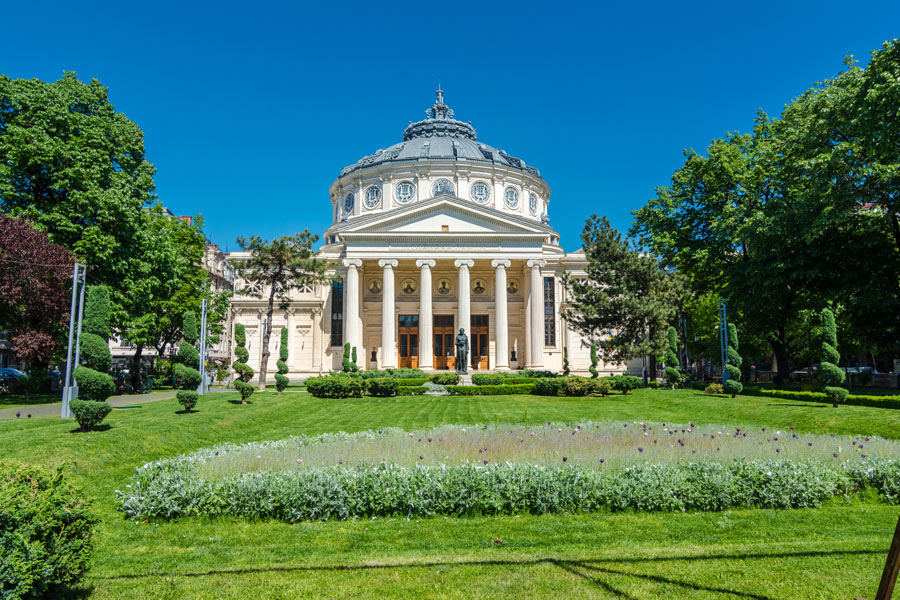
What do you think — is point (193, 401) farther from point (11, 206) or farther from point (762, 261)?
point (762, 261)

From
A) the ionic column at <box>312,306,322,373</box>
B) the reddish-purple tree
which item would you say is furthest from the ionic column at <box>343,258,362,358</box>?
the reddish-purple tree

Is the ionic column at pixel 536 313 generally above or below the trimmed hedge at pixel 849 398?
above

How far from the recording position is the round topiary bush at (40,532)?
422 centimetres

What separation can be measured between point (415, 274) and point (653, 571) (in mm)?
48962

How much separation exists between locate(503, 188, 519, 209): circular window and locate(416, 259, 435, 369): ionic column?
17.1m

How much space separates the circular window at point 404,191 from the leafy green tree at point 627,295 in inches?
1045

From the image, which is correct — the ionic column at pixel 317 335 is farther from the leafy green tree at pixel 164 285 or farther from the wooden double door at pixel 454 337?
the leafy green tree at pixel 164 285

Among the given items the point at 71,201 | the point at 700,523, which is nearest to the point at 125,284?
the point at 71,201

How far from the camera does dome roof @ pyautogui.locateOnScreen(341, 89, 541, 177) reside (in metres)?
61.5

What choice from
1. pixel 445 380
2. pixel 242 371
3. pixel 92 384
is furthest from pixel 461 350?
pixel 92 384

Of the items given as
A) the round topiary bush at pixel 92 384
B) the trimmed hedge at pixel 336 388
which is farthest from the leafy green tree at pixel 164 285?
the trimmed hedge at pixel 336 388

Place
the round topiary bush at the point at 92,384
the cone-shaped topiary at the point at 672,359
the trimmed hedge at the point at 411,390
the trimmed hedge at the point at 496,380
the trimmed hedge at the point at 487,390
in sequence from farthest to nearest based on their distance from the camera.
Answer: the trimmed hedge at the point at 496,380 < the trimmed hedge at the point at 487,390 < the trimmed hedge at the point at 411,390 < the cone-shaped topiary at the point at 672,359 < the round topiary bush at the point at 92,384

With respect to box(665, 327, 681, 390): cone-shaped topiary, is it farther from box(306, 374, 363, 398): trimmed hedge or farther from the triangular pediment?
the triangular pediment

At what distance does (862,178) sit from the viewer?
21797 mm
